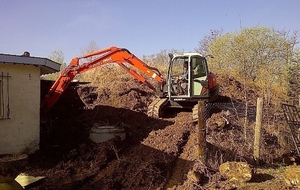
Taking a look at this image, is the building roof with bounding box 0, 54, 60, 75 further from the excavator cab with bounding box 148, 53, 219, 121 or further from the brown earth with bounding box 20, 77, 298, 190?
the excavator cab with bounding box 148, 53, 219, 121

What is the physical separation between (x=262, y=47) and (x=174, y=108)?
15.0m

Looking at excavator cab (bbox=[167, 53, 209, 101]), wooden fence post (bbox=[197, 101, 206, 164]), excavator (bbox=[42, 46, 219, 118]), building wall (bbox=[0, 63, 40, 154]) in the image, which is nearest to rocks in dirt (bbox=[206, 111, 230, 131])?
excavator (bbox=[42, 46, 219, 118])

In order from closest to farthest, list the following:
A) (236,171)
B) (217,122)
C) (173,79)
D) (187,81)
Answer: (236,171)
(217,122)
(187,81)
(173,79)

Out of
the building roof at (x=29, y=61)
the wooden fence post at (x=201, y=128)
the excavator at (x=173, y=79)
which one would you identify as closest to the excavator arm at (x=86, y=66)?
the excavator at (x=173, y=79)

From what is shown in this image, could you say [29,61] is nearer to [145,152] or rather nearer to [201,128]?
[145,152]

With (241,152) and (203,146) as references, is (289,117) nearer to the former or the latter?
(241,152)

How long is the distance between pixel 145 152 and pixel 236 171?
9.12 feet

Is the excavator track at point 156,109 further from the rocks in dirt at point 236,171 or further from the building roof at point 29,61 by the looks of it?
the rocks in dirt at point 236,171

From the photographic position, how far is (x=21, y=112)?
383 inches

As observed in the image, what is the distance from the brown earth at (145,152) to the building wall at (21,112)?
24.8 inches

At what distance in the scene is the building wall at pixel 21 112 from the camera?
935cm

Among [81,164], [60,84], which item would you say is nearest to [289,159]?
[81,164]

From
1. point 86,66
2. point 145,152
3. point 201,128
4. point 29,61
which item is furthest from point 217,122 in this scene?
point 29,61

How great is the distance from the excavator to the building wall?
7.79 feet
